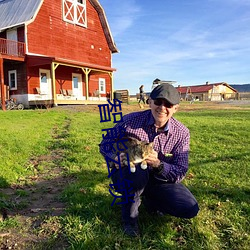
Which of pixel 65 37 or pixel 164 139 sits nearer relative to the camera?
pixel 164 139

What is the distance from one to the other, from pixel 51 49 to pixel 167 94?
19.0m

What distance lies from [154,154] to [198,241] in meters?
0.92

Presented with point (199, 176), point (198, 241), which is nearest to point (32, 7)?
point (199, 176)

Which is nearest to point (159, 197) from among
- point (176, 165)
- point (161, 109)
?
point (176, 165)

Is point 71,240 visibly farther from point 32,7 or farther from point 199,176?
point 32,7

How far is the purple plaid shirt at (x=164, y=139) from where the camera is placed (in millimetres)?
2934

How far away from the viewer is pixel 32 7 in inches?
763

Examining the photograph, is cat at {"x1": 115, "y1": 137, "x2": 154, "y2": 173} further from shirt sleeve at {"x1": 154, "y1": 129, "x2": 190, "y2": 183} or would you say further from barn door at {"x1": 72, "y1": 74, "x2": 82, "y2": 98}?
barn door at {"x1": 72, "y1": 74, "x2": 82, "y2": 98}

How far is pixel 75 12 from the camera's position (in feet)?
71.3

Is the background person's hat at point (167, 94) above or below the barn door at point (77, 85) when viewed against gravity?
below

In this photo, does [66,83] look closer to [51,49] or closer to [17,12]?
[51,49]

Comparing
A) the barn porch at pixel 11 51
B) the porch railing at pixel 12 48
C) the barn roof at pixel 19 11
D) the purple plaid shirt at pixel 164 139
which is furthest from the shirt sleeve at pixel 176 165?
the barn roof at pixel 19 11

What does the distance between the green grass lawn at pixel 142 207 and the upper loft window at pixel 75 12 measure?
16623 millimetres

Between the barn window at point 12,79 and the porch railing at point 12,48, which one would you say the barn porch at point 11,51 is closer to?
the porch railing at point 12,48
